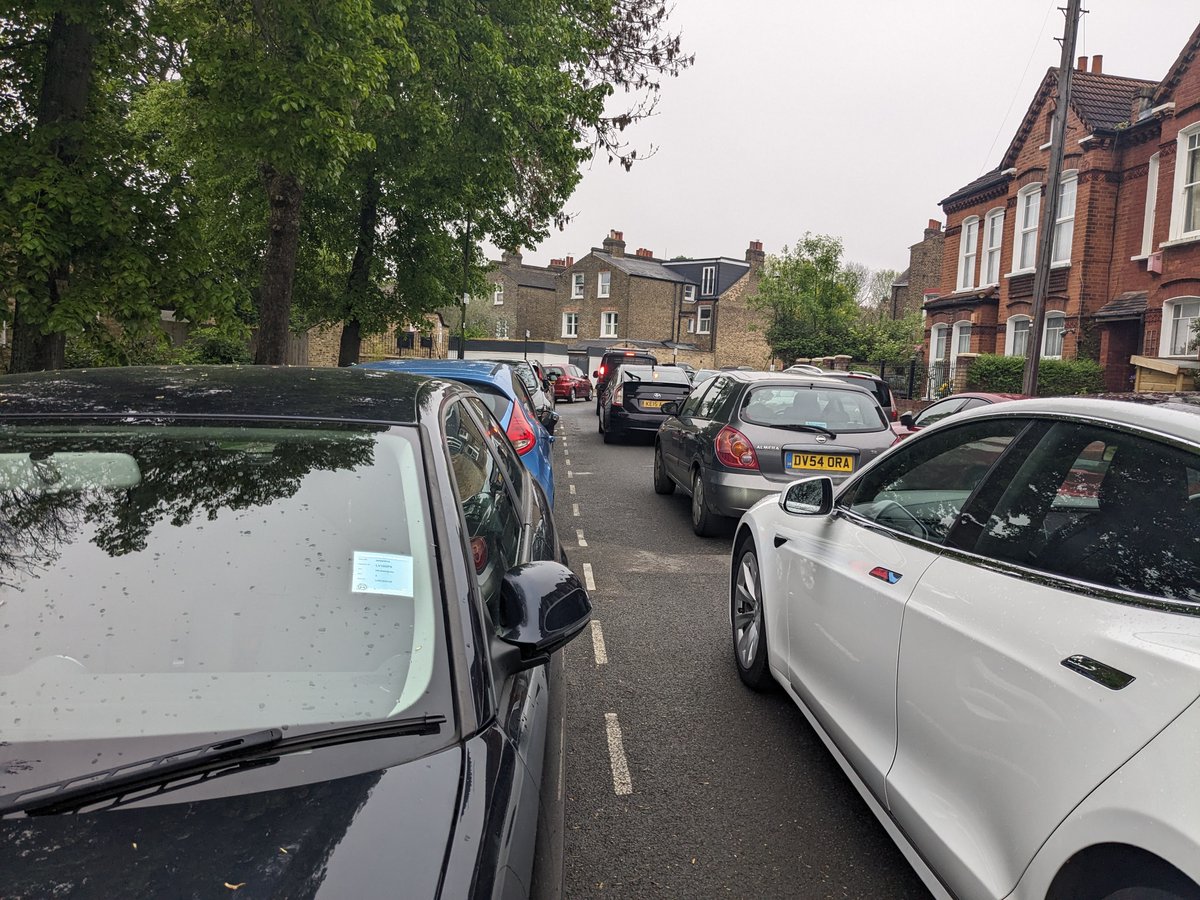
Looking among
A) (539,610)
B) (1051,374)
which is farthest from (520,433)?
(1051,374)

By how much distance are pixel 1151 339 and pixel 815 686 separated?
20.3 metres

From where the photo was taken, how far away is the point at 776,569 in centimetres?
395

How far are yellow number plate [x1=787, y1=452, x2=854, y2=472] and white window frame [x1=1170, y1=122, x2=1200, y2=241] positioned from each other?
16227 mm

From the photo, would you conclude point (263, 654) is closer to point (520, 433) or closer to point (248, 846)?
point (248, 846)

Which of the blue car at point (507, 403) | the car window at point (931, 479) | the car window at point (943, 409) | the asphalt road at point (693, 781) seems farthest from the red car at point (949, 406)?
the car window at point (931, 479)

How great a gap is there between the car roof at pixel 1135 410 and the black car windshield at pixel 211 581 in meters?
1.69

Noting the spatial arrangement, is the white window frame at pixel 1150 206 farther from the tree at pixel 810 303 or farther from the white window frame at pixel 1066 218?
the tree at pixel 810 303

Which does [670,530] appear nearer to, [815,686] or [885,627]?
[815,686]

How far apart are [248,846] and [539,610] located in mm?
879

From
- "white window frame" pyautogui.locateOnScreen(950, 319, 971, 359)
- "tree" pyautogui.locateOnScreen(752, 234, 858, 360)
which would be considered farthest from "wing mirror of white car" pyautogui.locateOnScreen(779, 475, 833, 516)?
"tree" pyautogui.locateOnScreen(752, 234, 858, 360)

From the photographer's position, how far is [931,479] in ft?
10.1

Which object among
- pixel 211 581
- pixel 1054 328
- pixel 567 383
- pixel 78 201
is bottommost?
pixel 567 383

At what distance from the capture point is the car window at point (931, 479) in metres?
2.62

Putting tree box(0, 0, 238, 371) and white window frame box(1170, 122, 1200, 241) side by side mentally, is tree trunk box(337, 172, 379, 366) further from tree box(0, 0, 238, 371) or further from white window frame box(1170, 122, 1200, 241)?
white window frame box(1170, 122, 1200, 241)
